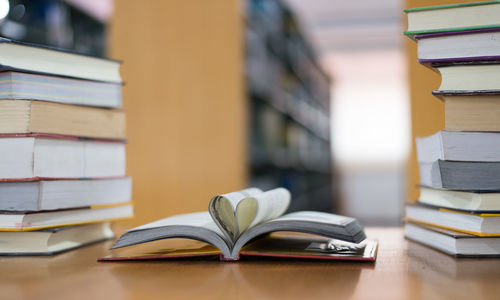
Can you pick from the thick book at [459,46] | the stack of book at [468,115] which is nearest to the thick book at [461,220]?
the stack of book at [468,115]

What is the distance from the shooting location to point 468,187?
781mm

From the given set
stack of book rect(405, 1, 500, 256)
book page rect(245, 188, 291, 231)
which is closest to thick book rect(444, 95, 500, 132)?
stack of book rect(405, 1, 500, 256)

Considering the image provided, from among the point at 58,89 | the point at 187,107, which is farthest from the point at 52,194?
the point at 187,107

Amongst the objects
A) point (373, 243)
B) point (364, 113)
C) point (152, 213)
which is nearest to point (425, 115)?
point (373, 243)

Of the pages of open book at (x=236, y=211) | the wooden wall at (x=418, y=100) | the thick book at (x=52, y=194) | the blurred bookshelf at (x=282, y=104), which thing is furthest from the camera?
the blurred bookshelf at (x=282, y=104)

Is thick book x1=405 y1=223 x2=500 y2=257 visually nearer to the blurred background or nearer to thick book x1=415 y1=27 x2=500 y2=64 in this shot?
thick book x1=415 y1=27 x2=500 y2=64

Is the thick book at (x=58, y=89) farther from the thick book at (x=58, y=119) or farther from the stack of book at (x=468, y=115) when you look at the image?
the stack of book at (x=468, y=115)

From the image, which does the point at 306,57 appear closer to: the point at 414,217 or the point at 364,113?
the point at 364,113

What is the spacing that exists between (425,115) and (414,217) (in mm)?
322

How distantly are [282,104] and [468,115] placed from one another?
2.66 meters

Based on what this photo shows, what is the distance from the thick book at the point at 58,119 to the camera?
0.85 meters

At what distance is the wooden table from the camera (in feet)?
1.94

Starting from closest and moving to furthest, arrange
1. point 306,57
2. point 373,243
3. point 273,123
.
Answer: point 373,243 < point 273,123 < point 306,57

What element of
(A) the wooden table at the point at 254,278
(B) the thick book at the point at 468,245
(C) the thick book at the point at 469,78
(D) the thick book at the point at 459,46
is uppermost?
(D) the thick book at the point at 459,46
